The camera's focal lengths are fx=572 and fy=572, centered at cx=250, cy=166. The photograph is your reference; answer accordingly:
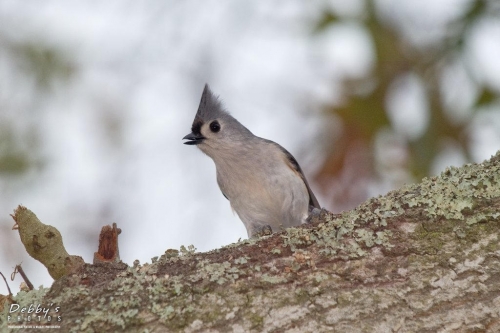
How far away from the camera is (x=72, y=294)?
1.67m

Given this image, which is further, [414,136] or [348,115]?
[348,115]

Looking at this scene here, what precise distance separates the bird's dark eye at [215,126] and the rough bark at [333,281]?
2104mm

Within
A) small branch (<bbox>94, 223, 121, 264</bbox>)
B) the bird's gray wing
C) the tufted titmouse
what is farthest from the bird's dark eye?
small branch (<bbox>94, 223, 121, 264</bbox>)

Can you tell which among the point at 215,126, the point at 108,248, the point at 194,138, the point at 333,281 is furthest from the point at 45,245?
the point at 215,126

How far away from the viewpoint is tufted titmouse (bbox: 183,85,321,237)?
3.54 meters

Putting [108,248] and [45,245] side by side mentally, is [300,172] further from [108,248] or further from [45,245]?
[45,245]

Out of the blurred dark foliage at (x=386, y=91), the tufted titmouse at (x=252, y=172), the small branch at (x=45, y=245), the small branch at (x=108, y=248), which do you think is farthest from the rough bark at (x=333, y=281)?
the tufted titmouse at (x=252, y=172)

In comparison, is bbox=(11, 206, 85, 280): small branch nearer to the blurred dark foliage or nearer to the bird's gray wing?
the blurred dark foliage

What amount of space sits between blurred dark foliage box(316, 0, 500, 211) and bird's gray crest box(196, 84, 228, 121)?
2.59ft

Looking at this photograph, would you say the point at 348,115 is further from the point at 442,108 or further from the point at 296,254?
the point at 296,254

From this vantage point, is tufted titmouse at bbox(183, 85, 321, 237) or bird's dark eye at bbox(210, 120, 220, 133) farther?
bird's dark eye at bbox(210, 120, 220, 133)

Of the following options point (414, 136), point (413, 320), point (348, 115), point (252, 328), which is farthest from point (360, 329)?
point (348, 115)

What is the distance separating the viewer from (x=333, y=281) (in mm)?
1683

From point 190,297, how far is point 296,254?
36 centimetres
